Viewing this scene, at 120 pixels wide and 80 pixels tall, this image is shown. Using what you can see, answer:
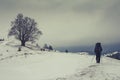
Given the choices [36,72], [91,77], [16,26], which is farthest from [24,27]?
[91,77]

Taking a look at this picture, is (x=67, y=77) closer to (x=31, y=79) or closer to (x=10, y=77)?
(x=31, y=79)

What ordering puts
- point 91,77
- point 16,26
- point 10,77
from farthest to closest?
point 16,26
point 10,77
point 91,77

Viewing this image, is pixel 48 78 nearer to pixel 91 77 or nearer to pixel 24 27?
pixel 91 77

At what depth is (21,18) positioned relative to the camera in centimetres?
8706

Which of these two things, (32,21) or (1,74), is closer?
(1,74)

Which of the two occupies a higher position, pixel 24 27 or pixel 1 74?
pixel 24 27

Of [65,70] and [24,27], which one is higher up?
[24,27]

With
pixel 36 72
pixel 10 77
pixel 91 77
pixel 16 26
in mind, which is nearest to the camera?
pixel 91 77

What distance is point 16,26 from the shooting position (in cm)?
8644

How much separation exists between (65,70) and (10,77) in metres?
5.98

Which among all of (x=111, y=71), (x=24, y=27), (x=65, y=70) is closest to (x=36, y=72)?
(x=65, y=70)

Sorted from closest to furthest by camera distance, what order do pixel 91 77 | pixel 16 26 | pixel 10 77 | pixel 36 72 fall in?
1. pixel 91 77
2. pixel 10 77
3. pixel 36 72
4. pixel 16 26

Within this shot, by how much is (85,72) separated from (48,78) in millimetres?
3958

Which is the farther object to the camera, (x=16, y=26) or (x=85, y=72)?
(x=16, y=26)
